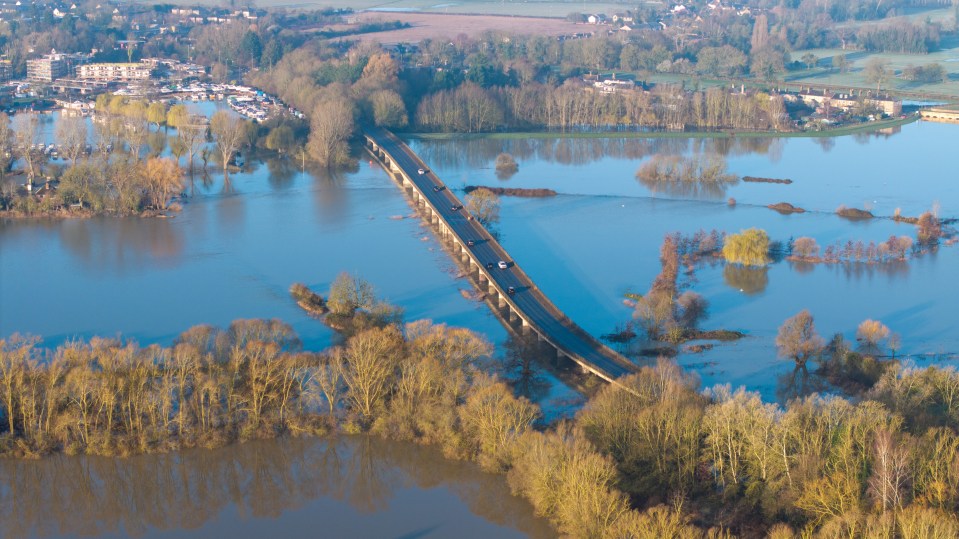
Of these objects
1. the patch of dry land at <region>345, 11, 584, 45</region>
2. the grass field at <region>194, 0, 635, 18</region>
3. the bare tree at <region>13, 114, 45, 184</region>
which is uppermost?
the grass field at <region>194, 0, 635, 18</region>

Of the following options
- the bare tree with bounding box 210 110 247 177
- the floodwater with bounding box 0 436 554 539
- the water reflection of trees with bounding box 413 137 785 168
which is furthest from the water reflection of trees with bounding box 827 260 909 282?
the bare tree with bounding box 210 110 247 177

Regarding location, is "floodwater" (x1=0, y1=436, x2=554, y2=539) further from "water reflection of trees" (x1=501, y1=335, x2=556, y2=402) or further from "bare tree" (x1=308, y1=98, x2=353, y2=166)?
"bare tree" (x1=308, y1=98, x2=353, y2=166)

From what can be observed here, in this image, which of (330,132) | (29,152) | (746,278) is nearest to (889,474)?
(746,278)

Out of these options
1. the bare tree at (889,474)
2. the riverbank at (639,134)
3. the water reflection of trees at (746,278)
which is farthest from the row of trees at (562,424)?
the riverbank at (639,134)

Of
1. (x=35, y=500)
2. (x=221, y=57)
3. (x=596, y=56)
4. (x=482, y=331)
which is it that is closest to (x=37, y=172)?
(x=482, y=331)

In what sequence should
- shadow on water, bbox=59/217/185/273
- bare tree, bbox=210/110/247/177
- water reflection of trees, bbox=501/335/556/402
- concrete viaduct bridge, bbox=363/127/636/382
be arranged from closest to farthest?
water reflection of trees, bbox=501/335/556/402 < concrete viaduct bridge, bbox=363/127/636/382 < shadow on water, bbox=59/217/185/273 < bare tree, bbox=210/110/247/177
